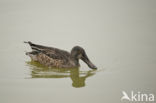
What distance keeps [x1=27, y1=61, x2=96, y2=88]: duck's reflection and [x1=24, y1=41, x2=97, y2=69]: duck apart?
18 cm

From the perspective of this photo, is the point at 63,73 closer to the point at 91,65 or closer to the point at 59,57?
the point at 59,57

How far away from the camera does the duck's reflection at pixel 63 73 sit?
11297 mm

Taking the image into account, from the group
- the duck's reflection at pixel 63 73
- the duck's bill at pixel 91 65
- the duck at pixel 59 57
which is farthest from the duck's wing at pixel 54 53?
the duck's bill at pixel 91 65

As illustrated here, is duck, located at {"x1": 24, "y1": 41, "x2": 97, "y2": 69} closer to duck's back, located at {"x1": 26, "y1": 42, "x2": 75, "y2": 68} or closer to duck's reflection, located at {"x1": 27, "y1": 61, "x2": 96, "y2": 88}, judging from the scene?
duck's back, located at {"x1": 26, "y1": 42, "x2": 75, "y2": 68}

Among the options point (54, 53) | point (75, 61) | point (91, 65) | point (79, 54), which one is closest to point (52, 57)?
point (54, 53)

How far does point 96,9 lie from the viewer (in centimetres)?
1939

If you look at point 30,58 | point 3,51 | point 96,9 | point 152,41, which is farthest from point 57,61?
point 96,9

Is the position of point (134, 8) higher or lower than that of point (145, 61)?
higher

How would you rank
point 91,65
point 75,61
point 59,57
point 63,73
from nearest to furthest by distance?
point 63,73
point 91,65
point 59,57
point 75,61

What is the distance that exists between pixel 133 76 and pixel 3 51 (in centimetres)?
466

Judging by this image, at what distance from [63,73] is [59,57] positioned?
0.68 metres

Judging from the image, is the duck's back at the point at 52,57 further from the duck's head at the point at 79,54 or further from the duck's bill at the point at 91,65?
the duck's bill at the point at 91,65

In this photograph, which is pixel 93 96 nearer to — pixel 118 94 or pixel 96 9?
pixel 118 94

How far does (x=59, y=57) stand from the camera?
40.3 ft
